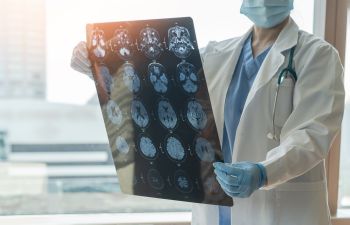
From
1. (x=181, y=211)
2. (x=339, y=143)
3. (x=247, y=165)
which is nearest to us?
(x=247, y=165)

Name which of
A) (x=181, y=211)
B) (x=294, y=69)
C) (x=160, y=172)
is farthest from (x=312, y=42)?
(x=181, y=211)

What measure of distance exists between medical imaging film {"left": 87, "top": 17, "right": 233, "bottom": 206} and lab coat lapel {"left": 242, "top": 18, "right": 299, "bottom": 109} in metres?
0.19

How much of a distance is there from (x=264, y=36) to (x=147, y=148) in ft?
1.62

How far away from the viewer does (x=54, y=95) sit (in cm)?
189

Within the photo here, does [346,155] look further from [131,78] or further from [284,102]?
[131,78]

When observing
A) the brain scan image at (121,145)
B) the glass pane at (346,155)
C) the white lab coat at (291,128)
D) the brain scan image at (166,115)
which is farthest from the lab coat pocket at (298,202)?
the glass pane at (346,155)

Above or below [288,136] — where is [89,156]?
below

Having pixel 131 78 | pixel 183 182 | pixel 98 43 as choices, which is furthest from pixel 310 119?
pixel 98 43

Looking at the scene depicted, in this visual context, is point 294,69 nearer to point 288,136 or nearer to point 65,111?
point 288,136

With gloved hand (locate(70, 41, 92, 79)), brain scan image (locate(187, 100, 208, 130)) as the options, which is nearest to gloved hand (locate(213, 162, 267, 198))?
brain scan image (locate(187, 100, 208, 130))

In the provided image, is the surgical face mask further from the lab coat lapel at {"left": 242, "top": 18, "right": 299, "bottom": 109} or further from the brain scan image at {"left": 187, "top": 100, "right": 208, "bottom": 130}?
the brain scan image at {"left": 187, "top": 100, "right": 208, "bottom": 130}

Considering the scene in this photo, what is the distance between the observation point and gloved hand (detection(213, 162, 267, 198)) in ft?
3.35

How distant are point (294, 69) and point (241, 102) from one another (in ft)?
0.61

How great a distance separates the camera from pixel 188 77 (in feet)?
3.60
